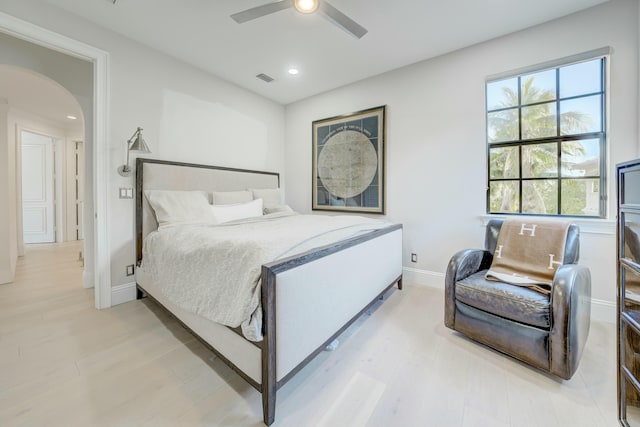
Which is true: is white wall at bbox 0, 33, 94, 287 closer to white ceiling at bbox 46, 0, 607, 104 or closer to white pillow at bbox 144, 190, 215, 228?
white ceiling at bbox 46, 0, 607, 104

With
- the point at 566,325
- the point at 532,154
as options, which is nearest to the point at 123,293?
the point at 566,325

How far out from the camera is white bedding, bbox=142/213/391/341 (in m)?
1.26

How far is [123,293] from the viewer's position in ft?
8.46

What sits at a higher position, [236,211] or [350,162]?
[350,162]

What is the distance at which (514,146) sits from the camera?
259cm

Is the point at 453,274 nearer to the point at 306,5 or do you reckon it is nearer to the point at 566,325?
the point at 566,325

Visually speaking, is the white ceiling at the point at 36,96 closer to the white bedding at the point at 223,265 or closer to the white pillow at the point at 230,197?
the white pillow at the point at 230,197

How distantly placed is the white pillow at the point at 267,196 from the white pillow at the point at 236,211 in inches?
11.1

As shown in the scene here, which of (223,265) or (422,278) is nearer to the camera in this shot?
(223,265)

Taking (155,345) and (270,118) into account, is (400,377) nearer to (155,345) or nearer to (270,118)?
(155,345)

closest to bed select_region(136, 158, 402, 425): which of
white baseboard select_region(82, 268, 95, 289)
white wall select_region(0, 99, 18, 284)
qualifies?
white baseboard select_region(82, 268, 95, 289)

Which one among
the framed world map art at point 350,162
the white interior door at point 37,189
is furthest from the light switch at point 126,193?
the white interior door at point 37,189

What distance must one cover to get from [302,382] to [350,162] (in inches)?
112

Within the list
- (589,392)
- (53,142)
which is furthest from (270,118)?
(53,142)
